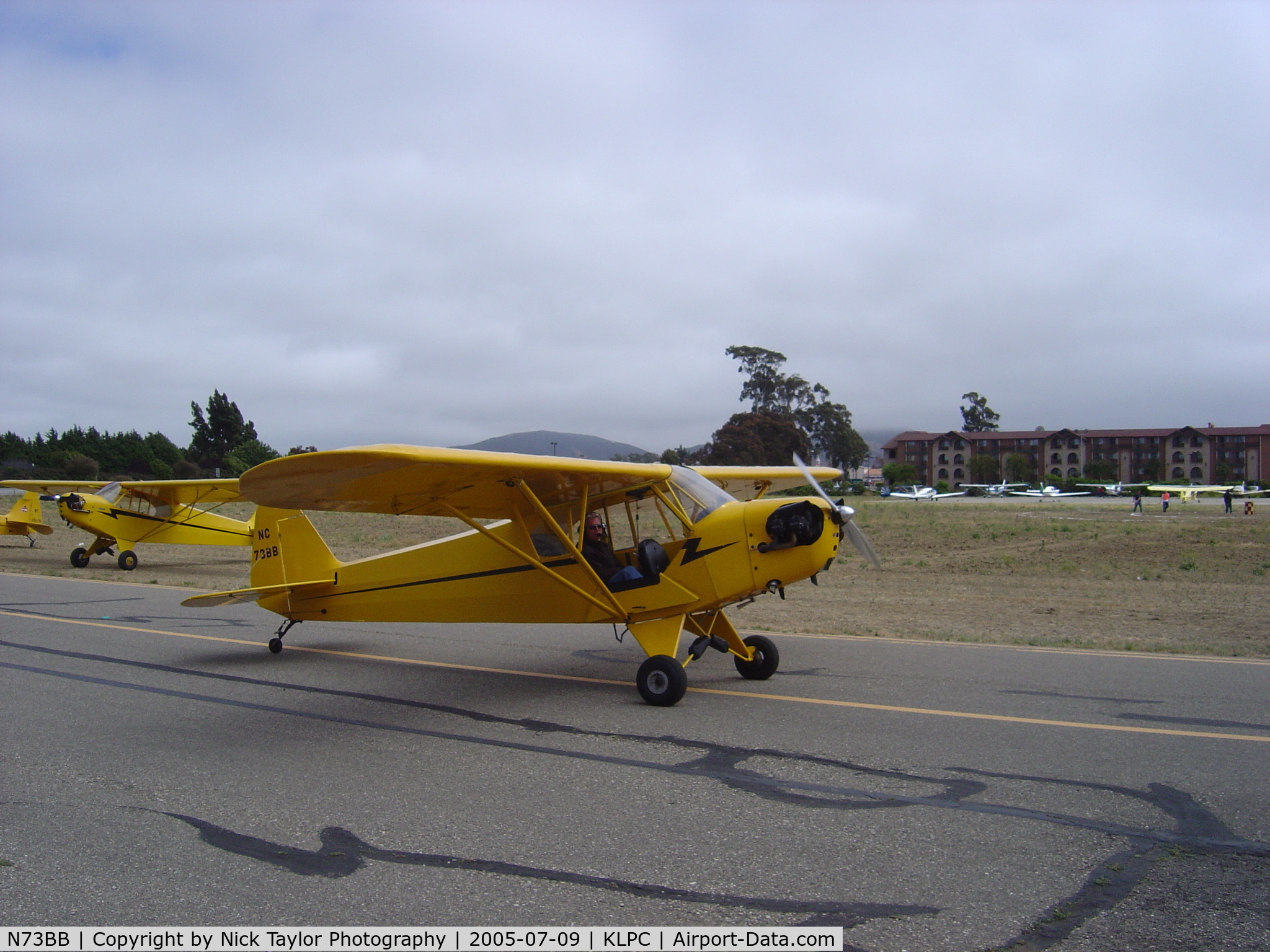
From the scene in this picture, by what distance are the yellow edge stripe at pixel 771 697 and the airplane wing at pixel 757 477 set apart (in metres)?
3.27

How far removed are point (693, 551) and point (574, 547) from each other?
1140mm

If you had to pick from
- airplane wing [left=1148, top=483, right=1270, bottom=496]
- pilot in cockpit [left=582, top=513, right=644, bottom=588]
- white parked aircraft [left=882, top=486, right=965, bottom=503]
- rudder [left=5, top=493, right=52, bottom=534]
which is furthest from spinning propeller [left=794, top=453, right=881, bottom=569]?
airplane wing [left=1148, top=483, right=1270, bottom=496]

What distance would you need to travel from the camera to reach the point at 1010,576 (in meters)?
21.7

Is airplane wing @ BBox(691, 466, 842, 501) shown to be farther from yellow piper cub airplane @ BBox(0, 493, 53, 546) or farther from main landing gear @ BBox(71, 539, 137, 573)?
yellow piper cub airplane @ BBox(0, 493, 53, 546)

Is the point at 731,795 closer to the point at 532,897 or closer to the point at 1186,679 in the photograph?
the point at 532,897

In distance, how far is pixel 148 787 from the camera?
5.30 meters

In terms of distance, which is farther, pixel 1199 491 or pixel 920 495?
pixel 1199 491

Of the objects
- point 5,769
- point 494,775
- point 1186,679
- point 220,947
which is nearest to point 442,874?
point 220,947

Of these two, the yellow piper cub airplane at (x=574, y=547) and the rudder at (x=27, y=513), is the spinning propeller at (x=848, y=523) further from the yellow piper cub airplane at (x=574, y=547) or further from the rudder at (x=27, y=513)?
the rudder at (x=27, y=513)

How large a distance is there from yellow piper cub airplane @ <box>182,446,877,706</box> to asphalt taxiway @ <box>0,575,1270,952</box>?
713 millimetres

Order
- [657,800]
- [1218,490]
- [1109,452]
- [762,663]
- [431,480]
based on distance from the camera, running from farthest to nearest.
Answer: [1109,452] < [1218,490] < [762,663] < [431,480] < [657,800]

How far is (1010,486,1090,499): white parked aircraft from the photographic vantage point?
76812 millimetres

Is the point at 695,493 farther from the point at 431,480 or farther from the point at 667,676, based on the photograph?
the point at 431,480

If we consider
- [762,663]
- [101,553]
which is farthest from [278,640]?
[101,553]
